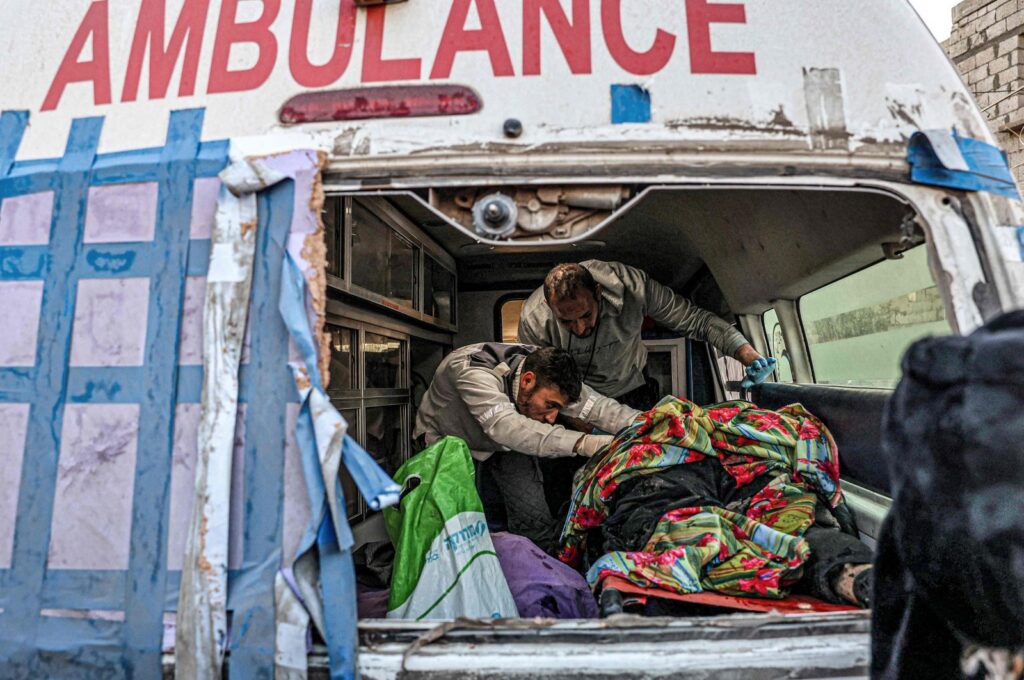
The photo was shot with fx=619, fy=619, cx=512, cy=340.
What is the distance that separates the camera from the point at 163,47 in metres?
1.60

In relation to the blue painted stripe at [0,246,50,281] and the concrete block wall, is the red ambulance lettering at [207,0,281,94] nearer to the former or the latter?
the blue painted stripe at [0,246,50,281]

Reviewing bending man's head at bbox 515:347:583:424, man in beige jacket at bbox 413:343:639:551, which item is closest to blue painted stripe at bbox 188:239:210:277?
man in beige jacket at bbox 413:343:639:551

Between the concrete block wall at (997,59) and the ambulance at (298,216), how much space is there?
28.0 ft

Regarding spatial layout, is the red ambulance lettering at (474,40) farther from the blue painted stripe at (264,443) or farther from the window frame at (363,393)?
the window frame at (363,393)

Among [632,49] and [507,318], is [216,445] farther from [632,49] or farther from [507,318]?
[507,318]

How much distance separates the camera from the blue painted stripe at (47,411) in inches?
55.7

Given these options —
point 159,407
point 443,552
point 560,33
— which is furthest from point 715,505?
point 159,407

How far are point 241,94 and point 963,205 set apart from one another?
70.2 inches

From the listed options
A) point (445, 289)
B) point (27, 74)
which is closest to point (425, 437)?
point (445, 289)

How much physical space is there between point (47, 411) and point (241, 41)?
102 cm

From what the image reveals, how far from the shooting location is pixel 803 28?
154 centimetres

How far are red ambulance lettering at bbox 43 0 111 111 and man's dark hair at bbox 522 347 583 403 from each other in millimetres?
2151

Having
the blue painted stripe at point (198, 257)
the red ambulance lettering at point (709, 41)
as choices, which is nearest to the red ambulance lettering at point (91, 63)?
the blue painted stripe at point (198, 257)

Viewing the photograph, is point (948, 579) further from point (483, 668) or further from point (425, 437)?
point (425, 437)
